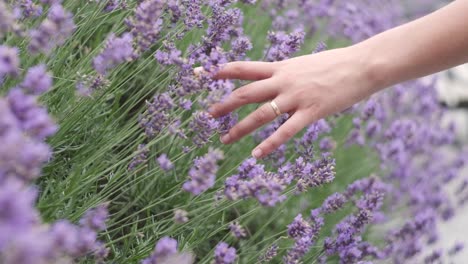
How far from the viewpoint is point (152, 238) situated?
165 cm

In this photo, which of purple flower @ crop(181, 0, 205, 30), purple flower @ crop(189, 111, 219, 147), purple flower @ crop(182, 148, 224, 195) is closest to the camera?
purple flower @ crop(182, 148, 224, 195)

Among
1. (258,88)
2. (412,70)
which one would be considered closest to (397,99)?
(412,70)

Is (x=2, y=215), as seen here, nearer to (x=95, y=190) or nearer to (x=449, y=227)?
(x=95, y=190)

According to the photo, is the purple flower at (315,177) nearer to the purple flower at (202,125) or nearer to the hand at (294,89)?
the hand at (294,89)

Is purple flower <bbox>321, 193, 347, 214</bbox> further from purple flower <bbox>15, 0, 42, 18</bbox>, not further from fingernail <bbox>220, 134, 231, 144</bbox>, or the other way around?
purple flower <bbox>15, 0, 42, 18</bbox>

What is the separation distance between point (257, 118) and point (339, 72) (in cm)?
26

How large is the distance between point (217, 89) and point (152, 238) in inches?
19.8

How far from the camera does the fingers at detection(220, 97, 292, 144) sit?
1.53 m

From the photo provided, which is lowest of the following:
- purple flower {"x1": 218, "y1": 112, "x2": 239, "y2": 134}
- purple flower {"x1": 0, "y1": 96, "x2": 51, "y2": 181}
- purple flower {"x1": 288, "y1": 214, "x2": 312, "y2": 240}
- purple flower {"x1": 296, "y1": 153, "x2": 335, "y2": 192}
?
purple flower {"x1": 288, "y1": 214, "x2": 312, "y2": 240}

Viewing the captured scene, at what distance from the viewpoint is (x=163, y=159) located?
141 cm

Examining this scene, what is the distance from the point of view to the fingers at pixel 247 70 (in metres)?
1.57

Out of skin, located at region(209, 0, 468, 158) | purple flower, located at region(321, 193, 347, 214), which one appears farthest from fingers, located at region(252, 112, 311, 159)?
purple flower, located at region(321, 193, 347, 214)

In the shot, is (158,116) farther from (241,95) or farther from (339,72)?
(339,72)

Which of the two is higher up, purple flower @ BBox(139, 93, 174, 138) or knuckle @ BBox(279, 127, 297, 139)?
purple flower @ BBox(139, 93, 174, 138)
